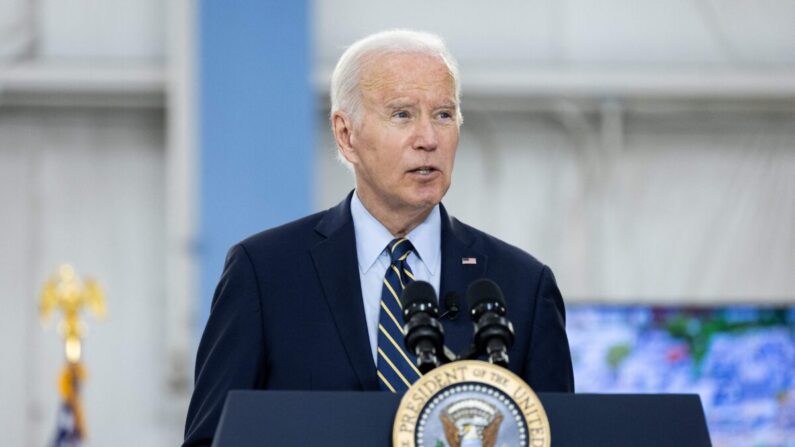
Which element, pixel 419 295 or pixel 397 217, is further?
pixel 397 217

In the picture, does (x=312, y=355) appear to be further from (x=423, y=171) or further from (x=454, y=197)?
(x=454, y=197)

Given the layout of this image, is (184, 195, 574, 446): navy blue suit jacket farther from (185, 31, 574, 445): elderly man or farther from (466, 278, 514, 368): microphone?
(466, 278, 514, 368): microphone

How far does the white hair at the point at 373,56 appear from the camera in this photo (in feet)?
6.82

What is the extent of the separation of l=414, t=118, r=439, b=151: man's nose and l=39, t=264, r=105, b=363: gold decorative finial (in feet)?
16.0

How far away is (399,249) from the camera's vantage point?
2.13m

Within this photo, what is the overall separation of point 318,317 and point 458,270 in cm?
21

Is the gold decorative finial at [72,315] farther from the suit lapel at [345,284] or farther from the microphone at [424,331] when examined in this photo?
the microphone at [424,331]

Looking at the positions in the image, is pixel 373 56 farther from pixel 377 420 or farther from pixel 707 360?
Answer: pixel 707 360

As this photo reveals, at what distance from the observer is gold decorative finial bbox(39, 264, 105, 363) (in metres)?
6.72

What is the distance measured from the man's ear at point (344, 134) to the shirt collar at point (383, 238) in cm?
8

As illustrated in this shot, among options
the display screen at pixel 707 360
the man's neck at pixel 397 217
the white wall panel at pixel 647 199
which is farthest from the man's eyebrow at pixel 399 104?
the white wall panel at pixel 647 199

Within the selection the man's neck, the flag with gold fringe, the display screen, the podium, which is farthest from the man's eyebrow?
the flag with gold fringe

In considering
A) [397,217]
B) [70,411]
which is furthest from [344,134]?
[70,411]

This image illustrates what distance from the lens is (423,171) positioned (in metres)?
2.08
